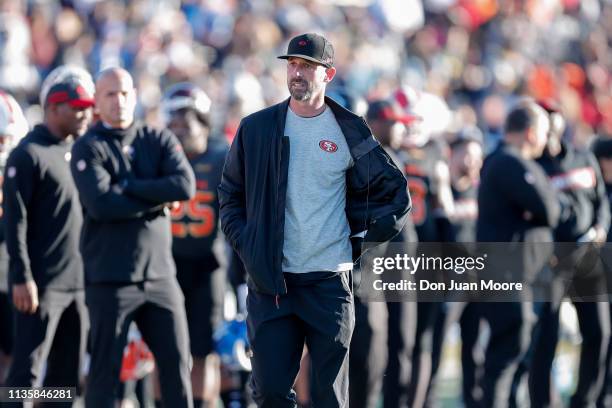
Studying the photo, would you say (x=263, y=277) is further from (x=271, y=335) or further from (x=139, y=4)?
(x=139, y=4)

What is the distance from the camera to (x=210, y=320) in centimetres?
933

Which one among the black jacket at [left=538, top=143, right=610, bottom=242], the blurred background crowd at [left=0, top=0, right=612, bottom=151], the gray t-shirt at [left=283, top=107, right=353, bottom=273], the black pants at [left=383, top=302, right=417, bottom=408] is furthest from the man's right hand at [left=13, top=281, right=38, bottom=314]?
the blurred background crowd at [left=0, top=0, right=612, bottom=151]

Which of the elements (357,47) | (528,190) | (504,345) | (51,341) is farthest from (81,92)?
(357,47)

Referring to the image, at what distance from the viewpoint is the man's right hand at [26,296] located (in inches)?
309

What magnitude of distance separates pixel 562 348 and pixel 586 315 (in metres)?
3.68

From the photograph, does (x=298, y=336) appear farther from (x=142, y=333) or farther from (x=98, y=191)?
(x=98, y=191)

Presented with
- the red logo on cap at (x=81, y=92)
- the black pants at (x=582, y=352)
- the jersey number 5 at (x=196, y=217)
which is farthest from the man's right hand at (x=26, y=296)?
the black pants at (x=582, y=352)

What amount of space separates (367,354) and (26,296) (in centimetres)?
214

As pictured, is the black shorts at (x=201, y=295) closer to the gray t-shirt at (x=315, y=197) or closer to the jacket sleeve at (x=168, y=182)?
the jacket sleeve at (x=168, y=182)

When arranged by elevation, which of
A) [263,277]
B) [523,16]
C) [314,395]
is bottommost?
[314,395]

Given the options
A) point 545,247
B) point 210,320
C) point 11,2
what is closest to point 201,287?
point 210,320

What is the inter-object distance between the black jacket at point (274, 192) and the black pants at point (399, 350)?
237 cm

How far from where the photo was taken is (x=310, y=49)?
660 centimetres

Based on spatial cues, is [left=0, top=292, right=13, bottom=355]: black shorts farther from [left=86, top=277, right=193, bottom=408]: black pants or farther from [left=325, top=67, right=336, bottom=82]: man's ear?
[left=325, top=67, right=336, bottom=82]: man's ear
